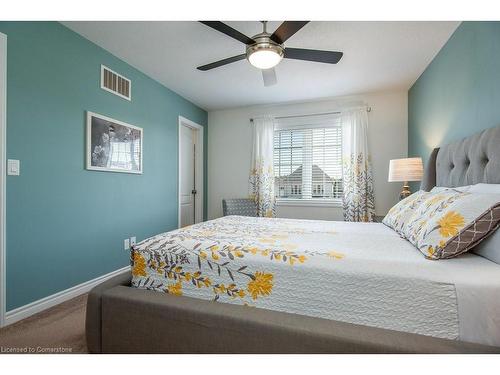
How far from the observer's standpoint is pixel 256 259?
1.19 metres

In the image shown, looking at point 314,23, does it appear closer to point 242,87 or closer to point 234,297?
point 242,87

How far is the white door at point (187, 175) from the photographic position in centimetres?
395

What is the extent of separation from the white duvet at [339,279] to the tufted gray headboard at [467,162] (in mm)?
697

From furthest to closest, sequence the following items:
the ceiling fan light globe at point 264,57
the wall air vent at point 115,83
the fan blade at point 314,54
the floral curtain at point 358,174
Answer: the floral curtain at point 358,174 < the wall air vent at point 115,83 < the fan blade at point 314,54 < the ceiling fan light globe at point 264,57

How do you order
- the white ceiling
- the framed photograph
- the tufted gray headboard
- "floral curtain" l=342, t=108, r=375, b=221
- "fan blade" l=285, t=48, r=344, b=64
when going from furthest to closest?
"floral curtain" l=342, t=108, r=375, b=221 → the framed photograph → the white ceiling → "fan blade" l=285, t=48, r=344, b=64 → the tufted gray headboard

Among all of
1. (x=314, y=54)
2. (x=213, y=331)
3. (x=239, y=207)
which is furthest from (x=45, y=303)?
(x=314, y=54)

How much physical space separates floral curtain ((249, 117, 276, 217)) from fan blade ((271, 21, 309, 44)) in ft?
7.19

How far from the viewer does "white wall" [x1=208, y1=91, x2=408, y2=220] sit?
3.60m

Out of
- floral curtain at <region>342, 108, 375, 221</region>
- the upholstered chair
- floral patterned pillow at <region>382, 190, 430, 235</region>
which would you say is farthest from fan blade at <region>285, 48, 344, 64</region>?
the upholstered chair

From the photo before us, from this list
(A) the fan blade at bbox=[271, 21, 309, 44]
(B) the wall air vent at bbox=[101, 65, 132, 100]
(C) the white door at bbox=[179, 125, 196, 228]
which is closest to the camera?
(A) the fan blade at bbox=[271, 21, 309, 44]

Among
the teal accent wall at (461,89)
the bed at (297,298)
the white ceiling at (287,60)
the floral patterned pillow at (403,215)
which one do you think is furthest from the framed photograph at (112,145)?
the teal accent wall at (461,89)

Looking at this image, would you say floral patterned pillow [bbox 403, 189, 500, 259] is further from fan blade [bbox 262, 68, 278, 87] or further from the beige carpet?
the beige carpet

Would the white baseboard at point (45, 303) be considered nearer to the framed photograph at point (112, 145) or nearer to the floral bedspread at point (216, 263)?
the framed photograph at point (112, 145)

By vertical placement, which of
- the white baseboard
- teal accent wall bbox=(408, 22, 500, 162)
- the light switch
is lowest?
the white baseboard
